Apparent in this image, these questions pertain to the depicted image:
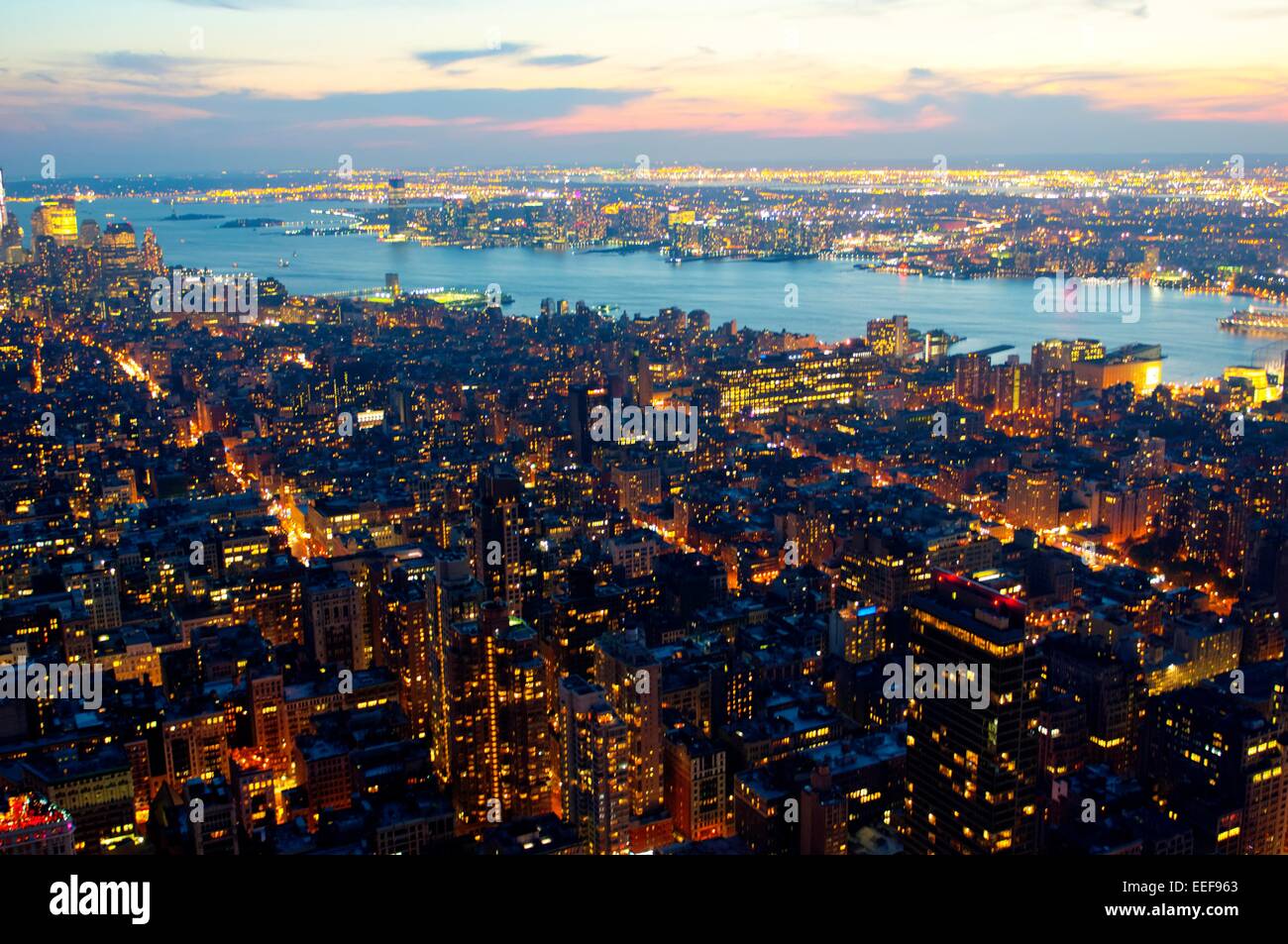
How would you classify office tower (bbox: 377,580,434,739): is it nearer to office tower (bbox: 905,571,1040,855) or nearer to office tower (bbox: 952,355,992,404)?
office tower (bbox: 905,571,1040,855)

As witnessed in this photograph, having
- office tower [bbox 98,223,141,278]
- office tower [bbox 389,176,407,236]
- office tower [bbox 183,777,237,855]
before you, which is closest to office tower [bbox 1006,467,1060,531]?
office tower [bbox 183,777,237,855]

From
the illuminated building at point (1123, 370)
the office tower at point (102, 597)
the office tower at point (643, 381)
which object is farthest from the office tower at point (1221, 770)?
the illuminated building at point (1123, 370)

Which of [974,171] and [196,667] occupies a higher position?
[974,171]

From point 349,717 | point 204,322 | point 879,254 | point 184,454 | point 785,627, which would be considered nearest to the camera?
point 349,717

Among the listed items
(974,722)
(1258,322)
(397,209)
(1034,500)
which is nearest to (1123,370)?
(1258,322)
